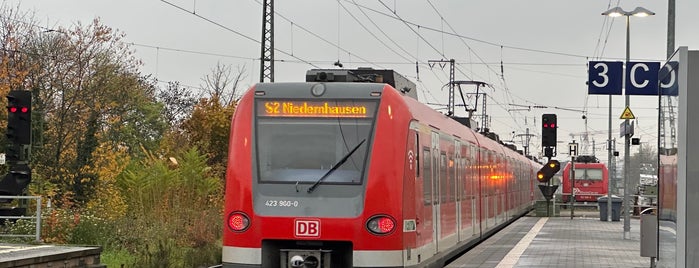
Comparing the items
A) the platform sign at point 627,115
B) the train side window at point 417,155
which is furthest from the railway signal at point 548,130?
the train side window at point 417,155

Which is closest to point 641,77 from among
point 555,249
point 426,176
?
point 555,249

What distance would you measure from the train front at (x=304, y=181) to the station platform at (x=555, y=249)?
5.69 metres

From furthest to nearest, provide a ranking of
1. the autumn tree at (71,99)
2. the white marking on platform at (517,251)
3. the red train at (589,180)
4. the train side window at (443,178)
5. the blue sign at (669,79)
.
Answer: the red train at (589,180)
the autumn tree at (71,99)
the white marking on platform at (517,251)
the train side window at (443,178)
the blue sign at (669,79)

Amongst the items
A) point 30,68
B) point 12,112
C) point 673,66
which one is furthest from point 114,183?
point 673,66

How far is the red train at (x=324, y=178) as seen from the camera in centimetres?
1138

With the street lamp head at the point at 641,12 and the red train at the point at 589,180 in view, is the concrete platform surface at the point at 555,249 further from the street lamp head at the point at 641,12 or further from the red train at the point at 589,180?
the red train at the point at 589,180

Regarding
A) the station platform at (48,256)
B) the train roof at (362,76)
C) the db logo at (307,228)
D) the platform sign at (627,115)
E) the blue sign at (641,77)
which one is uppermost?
the blue sign at (641,77)

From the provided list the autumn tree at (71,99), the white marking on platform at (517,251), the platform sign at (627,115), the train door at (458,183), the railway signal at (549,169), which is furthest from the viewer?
the railway signal at (549,169)

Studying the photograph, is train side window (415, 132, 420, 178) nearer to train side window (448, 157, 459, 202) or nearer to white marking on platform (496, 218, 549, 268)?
train side window (448, 157, 459, 202)

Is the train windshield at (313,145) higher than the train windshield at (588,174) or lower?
higher

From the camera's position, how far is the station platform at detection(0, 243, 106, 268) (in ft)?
46.3

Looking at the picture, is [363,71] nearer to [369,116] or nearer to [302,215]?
[369,116]

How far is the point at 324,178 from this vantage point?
455 inches

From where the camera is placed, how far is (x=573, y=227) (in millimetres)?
33812
